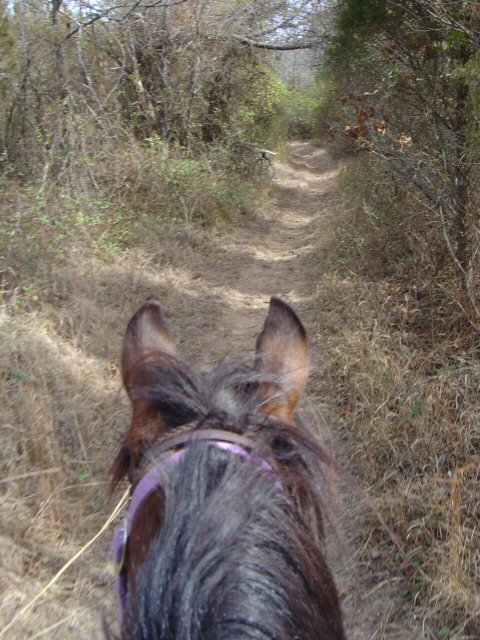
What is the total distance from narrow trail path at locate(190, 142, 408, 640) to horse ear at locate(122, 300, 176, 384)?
563 mm

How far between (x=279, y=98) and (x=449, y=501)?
11.2 meters

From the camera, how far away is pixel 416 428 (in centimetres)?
355

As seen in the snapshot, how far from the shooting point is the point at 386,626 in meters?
2.66

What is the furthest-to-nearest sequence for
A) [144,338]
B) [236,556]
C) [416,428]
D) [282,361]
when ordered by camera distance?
1. [416,428]
2. [144,338]
3. [282,361]
4. [236,556]

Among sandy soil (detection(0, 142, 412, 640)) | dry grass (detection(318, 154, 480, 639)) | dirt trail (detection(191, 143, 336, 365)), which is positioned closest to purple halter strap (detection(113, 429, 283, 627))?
sandy soil (detection(0, 142, 412, 640))

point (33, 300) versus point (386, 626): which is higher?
point (33, 300)

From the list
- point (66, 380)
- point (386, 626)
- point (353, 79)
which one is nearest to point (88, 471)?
point (66, 380)

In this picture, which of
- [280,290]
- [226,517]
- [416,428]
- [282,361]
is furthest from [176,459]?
[280,290]

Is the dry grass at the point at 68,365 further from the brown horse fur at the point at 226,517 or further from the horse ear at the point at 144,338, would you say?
the brown horse fur at the point at 226,517

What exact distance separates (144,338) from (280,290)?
17.0ft

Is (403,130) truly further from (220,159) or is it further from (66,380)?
(220,159)

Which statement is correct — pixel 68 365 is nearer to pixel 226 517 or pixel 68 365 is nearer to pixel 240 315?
pixel 240 315

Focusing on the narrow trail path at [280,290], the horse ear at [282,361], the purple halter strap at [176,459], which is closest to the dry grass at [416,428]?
the narrow trail path at [280,290]

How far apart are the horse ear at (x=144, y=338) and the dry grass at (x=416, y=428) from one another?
1719mm
